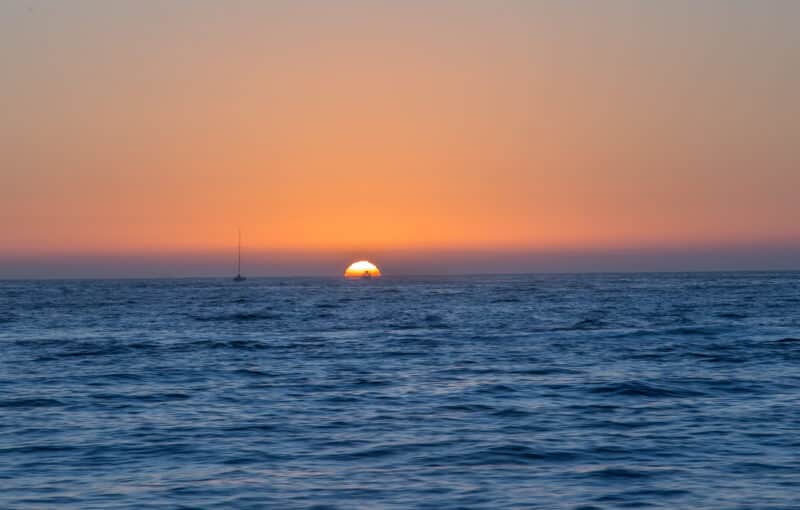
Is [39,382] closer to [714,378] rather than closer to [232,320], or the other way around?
[714,378]

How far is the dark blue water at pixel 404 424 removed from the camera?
13.9 m

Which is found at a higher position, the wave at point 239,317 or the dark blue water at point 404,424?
the dark blue water at point 404,424

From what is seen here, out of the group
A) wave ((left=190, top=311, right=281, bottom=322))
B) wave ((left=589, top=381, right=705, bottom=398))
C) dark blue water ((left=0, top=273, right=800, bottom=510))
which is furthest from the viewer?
wave ((left=190, top=311, right=281, bottom=322))

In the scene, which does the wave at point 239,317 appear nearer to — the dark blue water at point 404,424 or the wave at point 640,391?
the dark blue water at point 404,424

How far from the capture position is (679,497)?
1338 cm

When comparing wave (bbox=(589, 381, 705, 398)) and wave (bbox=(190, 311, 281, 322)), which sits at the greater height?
wave (bbox=(589, 381, 705, 398))

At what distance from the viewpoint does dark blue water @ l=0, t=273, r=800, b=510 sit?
13883 mm

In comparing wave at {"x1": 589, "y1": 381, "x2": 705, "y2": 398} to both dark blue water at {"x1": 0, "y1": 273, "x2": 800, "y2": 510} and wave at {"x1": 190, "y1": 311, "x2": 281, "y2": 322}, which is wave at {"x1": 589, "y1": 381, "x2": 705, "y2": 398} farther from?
wave at {"x1": 190, "y1": 311, "x2": 281, "y2": 322}

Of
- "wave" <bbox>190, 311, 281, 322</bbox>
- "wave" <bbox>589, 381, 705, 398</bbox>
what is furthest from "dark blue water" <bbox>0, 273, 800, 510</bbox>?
"wave" <bbox>190, 311, 281, 322</bbox>

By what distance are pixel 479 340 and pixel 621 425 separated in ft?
75.2

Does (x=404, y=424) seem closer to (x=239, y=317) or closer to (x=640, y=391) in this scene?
(x=640, y=391)

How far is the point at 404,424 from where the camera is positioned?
1959 centimetres

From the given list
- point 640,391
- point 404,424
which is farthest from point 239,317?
point 404,424

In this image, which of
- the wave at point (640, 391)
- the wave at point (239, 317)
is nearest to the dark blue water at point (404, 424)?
the wave at point (640, 391)
